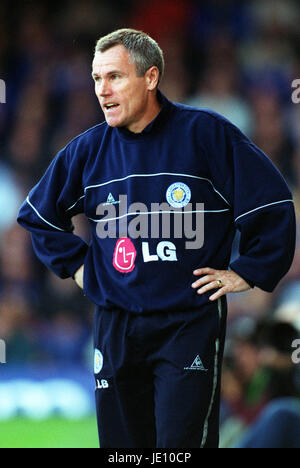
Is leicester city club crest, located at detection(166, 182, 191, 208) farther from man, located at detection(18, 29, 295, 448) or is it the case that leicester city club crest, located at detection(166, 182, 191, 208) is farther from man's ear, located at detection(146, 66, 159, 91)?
man's ear, located at detection(146, 66, 159, 91)

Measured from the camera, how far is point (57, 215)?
9.60ft

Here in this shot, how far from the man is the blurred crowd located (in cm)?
245

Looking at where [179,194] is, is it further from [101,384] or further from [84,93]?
[84,93]

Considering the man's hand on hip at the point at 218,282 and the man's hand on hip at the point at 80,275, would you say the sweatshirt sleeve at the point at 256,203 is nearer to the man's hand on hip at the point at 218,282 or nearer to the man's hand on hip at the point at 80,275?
the man's hand on hip at the point at 218,282

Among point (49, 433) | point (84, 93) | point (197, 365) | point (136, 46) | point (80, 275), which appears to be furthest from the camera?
point (84, 93)

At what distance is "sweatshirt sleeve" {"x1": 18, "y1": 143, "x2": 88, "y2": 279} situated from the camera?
2873 millimetres

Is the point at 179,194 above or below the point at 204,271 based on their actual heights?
above

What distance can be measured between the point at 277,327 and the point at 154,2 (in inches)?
151

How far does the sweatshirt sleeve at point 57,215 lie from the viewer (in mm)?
2873

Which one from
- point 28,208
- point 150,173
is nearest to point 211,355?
point 150,173

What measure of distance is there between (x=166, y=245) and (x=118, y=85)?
0.57m

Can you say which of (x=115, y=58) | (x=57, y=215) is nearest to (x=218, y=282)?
(x=57, y=215)

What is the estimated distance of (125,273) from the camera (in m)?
2.68

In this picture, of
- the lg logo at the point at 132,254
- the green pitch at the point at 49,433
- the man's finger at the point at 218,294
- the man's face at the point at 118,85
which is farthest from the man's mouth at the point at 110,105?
the green pitch at the point at 49,433
